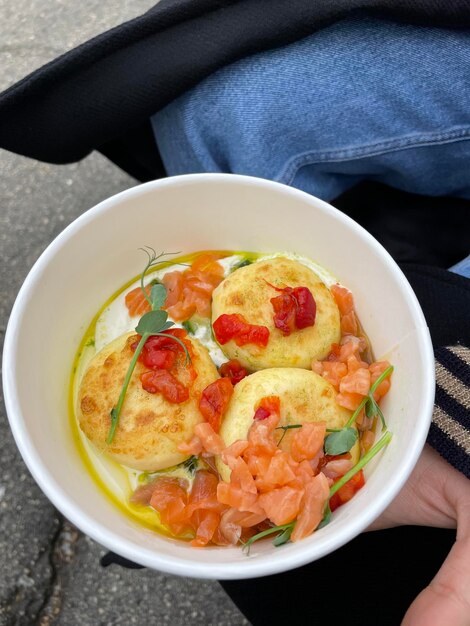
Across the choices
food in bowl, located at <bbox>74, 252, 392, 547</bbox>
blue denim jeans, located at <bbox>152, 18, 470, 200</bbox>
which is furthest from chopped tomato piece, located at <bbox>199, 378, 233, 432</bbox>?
blue denim jeans, located at <bbox>152, 18, 470, 200</bbox>

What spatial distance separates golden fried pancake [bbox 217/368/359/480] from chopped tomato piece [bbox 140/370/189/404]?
0.08 m

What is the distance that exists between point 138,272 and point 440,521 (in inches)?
28.7

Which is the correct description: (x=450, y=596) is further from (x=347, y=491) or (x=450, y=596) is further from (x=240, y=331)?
(x=240, y=331)

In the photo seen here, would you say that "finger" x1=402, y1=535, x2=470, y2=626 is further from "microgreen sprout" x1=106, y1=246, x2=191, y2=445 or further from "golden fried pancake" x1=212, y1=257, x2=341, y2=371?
"microgreen sprout" x1=106, y1=246, x2=191, y2=445

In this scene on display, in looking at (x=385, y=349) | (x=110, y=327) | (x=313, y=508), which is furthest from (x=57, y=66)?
(x=313, y=508)

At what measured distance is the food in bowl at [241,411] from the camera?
86 cm

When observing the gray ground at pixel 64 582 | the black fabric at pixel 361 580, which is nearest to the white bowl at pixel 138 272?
the black fabric at pixel 361 580

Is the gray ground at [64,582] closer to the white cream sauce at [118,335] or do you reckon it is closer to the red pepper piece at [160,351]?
the white cream sauce at [118,335]

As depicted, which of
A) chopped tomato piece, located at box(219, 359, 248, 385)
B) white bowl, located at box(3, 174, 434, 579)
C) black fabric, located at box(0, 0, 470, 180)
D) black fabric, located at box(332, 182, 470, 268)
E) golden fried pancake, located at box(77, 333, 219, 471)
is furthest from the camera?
black fabric, located at box(332, 182, 470, 268)

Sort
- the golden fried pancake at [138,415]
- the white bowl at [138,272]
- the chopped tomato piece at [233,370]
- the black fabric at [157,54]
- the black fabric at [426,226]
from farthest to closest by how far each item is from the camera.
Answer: the black fabric at [426,226] → the black fabric at [157,54] → the chopped tomato piece at [233,370] → the golden fried pancake at [138,415] → the white bowl at [138,272]

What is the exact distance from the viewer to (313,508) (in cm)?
84

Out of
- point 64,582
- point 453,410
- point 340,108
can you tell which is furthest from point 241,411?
point 64,582

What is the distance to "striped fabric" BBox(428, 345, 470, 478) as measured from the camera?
1037 millimetres

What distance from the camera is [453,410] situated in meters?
1.06
